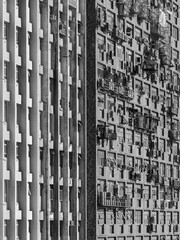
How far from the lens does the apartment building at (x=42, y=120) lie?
1815 inches

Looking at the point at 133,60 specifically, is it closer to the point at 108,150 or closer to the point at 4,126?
the point at 108,150

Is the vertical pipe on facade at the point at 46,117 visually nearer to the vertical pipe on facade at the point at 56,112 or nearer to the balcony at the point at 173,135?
the vertical pipe on facade at the point at 56,112

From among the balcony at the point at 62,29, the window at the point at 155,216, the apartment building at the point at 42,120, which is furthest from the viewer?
the window at the point at 155,216

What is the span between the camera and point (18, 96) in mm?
46875

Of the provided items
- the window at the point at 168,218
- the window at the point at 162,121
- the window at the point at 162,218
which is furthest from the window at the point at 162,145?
the window at the point at 168,218

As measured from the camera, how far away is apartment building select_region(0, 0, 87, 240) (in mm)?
46094

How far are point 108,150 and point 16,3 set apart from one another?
12.3m

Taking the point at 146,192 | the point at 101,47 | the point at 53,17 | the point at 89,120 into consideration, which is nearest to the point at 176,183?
the point at 146,192

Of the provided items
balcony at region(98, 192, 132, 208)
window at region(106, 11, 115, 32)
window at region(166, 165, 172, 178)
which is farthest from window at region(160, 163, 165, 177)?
window at region(106, 11, 115, 32)

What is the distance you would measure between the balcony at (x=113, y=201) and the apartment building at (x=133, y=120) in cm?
6

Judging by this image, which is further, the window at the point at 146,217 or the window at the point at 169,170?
the window at the point at 169,170

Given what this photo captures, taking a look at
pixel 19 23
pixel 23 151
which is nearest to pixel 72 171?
pixel 23 151

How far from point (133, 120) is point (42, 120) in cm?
1165

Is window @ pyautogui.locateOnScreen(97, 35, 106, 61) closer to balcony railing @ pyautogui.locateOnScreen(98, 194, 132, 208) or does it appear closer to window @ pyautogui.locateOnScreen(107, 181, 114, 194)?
window @ pyautogui.locateOnScreen(107, 181, 114, 194)
